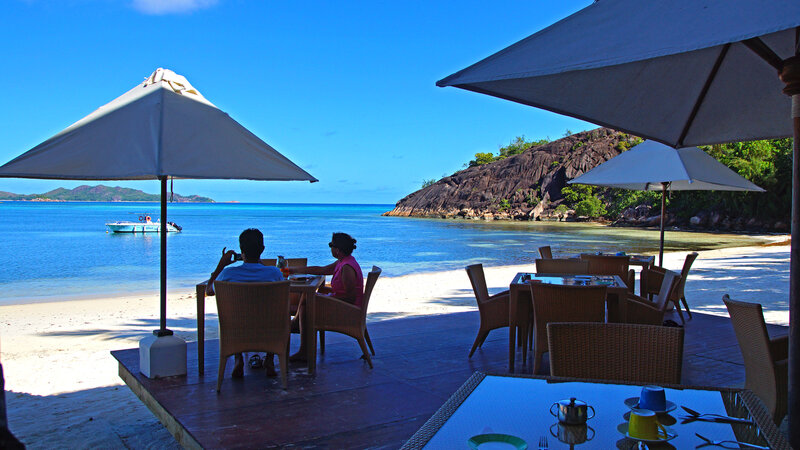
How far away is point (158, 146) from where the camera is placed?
11.4ft

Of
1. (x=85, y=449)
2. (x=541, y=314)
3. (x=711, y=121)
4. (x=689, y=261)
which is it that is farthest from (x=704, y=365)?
(x=85, y=449)

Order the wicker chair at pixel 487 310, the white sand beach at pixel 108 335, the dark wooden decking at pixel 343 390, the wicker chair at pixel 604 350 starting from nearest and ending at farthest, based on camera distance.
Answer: the wicker chair at pixel 604 350 < the dark wooden decking at pixel 343 390 < the white sand beach at pixel 108 335 < the wicker chair at pixel 487 310

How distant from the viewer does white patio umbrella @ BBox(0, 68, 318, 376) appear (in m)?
3.41

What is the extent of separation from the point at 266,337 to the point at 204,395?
0.51 meters

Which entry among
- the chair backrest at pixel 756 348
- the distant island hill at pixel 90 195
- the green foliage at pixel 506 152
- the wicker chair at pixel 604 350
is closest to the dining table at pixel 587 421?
the wicker chair at pixel 604 350

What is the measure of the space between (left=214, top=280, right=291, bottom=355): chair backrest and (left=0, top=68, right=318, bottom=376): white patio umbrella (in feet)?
2.09

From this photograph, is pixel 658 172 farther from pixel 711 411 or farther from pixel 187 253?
pixel 187 253

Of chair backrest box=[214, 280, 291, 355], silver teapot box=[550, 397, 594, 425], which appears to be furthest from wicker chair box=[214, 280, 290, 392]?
silver teapot box=[550, 397, 594, 425]

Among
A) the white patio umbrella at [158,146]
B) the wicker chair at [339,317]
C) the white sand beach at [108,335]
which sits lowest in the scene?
the white sand beach at [108,335]

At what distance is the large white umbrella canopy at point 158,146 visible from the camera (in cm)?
341

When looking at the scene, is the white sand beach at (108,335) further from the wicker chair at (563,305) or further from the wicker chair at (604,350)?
the wicker chair at (604,350)

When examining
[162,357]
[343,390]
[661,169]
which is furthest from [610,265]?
[162,357]

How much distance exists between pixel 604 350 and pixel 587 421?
0.83 m

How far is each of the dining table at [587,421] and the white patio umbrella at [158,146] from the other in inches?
87.8
